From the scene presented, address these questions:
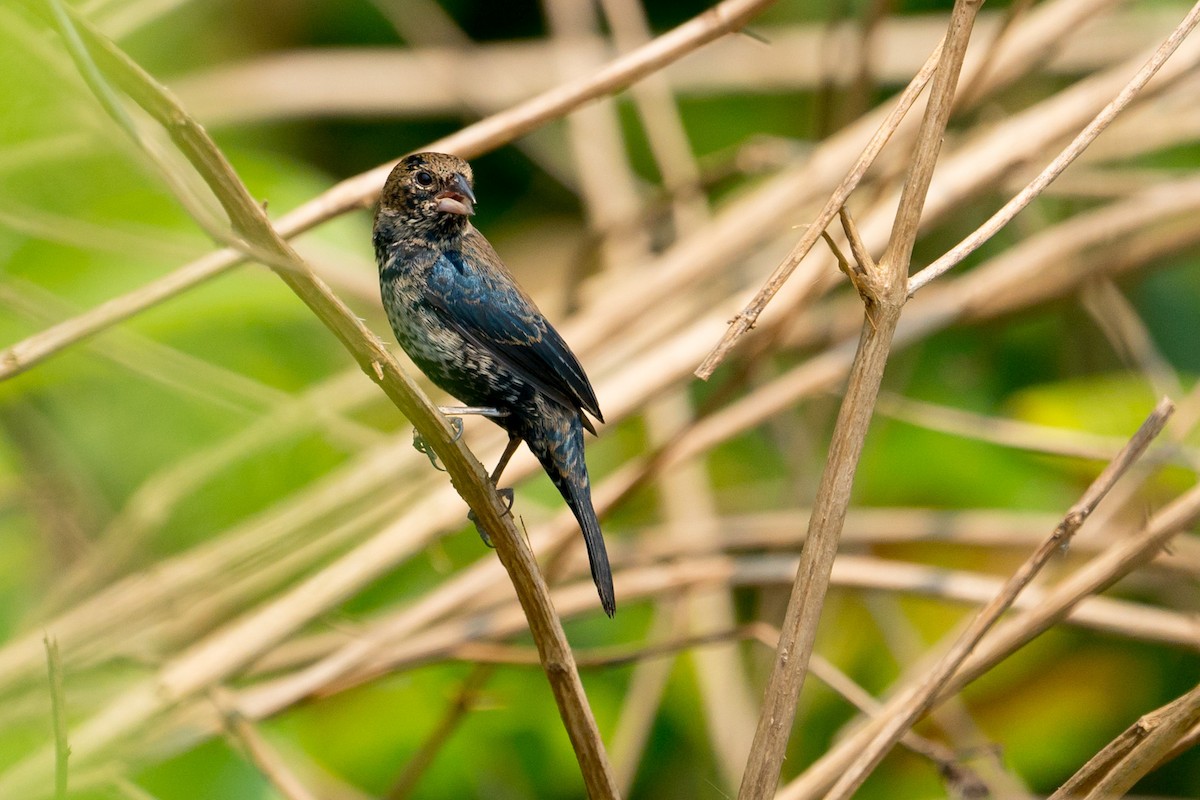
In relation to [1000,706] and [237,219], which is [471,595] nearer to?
[237,219]

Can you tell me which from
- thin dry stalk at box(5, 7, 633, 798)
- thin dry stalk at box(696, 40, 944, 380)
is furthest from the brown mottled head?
thin dry stalk at box(696, 40, 944, 380)

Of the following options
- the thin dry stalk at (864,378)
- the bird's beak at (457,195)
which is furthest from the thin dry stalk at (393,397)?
the bird's beak at (457,195)

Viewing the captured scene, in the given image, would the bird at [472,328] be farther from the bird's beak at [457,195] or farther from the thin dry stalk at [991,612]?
the thin dry stalk at [991,612]

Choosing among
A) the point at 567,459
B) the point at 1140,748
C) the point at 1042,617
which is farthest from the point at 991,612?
the point at 567,459

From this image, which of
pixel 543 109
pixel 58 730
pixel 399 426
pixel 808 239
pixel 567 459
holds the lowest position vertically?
pixel 58 730

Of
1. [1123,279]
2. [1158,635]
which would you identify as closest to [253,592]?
[1158,635]

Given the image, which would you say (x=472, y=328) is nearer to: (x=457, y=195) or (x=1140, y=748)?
(x=457, y=195)
